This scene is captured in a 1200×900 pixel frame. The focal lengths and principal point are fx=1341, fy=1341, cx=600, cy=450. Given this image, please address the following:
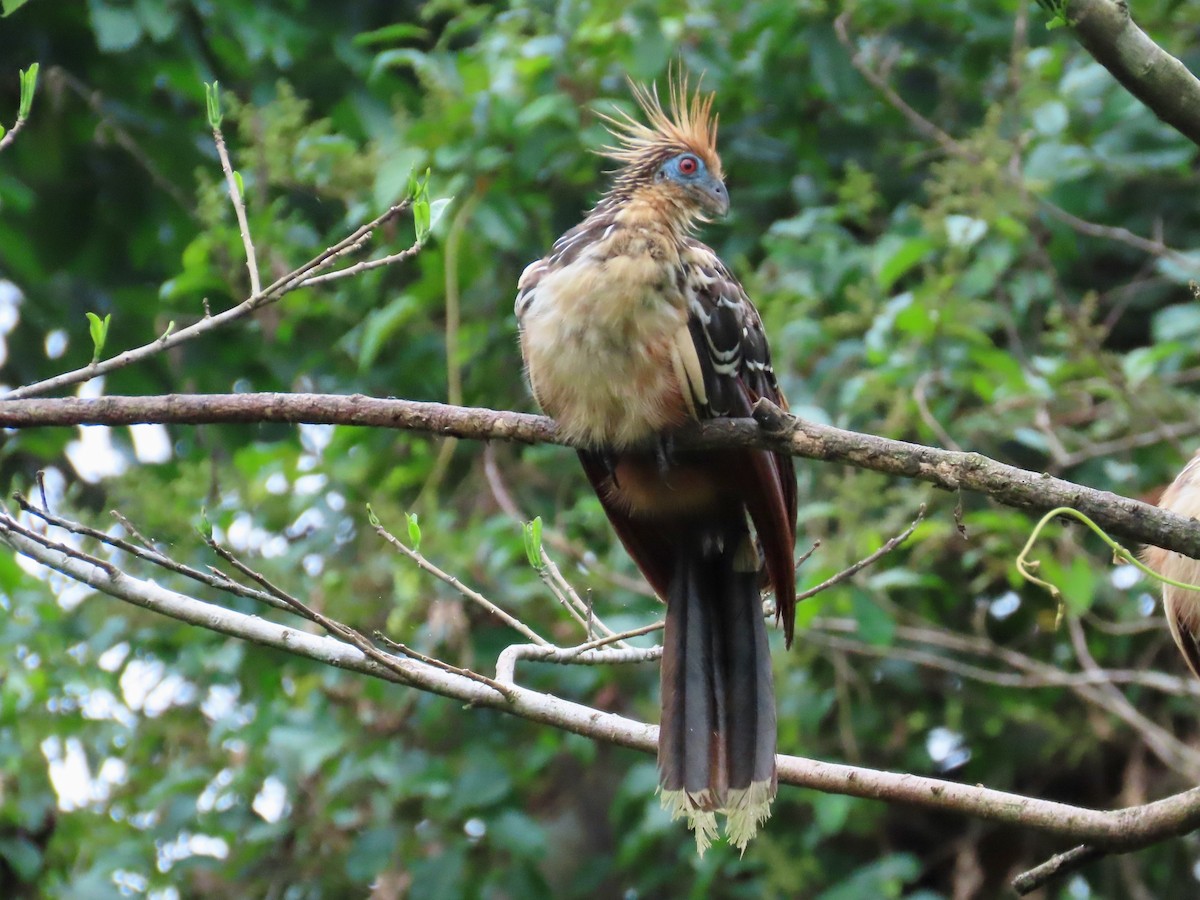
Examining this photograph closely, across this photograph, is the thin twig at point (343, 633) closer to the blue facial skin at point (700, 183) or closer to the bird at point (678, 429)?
the bird at point (678, 429)

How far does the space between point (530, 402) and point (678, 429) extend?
2438 mm

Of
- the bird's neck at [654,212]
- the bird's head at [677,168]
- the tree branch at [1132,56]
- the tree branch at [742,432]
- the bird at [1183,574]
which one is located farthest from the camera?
the bird at [1183,574]

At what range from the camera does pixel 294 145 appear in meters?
4.73

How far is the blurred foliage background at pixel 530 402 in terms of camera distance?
4.39m

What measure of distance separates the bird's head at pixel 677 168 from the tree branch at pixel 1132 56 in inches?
38.2

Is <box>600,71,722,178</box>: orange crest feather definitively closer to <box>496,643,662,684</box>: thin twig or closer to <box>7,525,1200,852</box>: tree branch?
<box>496,643,662,684</box>: thin twig

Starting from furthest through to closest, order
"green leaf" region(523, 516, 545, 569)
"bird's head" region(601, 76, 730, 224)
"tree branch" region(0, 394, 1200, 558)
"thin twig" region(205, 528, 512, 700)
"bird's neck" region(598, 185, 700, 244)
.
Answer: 1. "bird's head" region(601, 76, 730, 224)
2. "bird's neck" region(598, 185, 700, 244)
3. "green leaf" region(523, 516, 545, 569)
4. "thin twig" region(205, 528, 512, 700)
5. "tree branch" region(0, 394, 1200, 558)

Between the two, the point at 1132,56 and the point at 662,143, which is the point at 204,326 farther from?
the point at 1132,56

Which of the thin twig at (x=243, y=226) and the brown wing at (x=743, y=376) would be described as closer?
the thin twig at (x=243, y=226)

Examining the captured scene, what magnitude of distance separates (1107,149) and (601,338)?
267 centimetres

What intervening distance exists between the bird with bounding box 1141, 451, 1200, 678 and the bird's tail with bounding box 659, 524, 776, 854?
113cm

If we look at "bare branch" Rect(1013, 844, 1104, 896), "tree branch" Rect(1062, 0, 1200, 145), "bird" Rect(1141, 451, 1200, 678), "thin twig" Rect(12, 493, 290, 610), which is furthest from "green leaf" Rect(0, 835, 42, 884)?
"tree branch" Rect(1062, 0, 1200, 145)

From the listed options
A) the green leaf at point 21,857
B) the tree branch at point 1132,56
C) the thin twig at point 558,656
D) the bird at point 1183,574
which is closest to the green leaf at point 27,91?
the thin twig at point 558,656

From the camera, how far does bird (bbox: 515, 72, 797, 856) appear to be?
2.67 m
